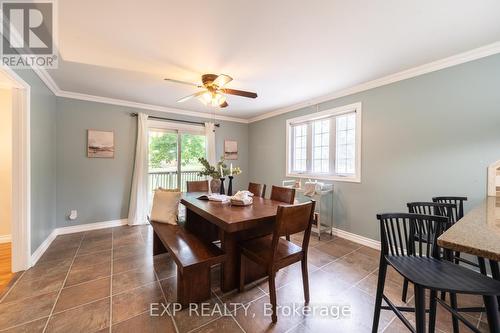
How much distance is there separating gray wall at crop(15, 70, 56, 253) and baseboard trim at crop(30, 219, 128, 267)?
0.08 meters

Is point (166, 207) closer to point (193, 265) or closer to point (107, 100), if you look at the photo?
point (193, 265)

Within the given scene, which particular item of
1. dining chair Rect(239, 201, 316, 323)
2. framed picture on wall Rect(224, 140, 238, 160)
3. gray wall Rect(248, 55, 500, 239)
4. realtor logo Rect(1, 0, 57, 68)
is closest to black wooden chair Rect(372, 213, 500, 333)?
dining chair Rect(239, 201, 316, 323)

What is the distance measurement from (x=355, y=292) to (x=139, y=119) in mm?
4270

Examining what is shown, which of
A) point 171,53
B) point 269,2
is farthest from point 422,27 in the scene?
point 171,53

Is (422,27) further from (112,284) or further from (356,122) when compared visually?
(112,284)

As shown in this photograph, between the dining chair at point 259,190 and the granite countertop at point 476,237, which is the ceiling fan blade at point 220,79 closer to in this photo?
the dining chair at point 259,190

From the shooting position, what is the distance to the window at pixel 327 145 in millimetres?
3225

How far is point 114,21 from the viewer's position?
1.71m

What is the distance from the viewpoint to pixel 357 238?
3133 mm

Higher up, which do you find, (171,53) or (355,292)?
(171,53)

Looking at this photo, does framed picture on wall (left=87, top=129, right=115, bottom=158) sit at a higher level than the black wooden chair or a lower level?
higher

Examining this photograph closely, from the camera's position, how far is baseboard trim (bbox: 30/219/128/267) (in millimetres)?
2511

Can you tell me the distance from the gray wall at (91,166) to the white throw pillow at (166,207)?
185 centimetres

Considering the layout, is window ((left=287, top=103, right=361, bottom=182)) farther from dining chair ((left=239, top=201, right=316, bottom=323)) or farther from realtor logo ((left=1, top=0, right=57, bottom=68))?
realtor logo ((left=1, top=0, right=57, bottom=68))
